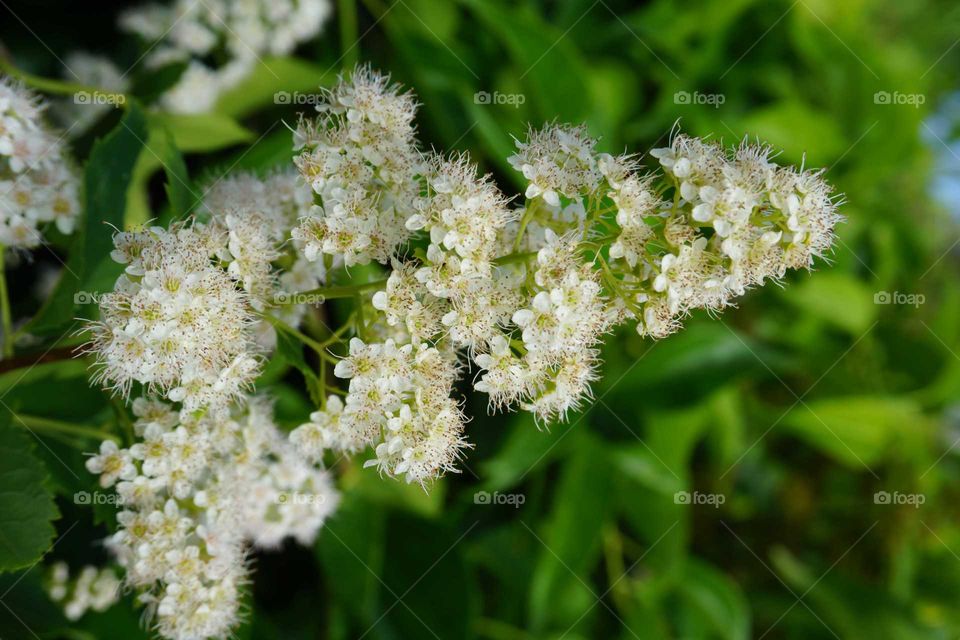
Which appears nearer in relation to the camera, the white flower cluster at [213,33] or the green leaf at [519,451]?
the green leaf at [519,451]

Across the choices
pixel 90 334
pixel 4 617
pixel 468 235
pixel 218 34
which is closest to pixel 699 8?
pixel 218 34

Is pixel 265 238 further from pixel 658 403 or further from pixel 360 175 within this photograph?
pixel 658 403

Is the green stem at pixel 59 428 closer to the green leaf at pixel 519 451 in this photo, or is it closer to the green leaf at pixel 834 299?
the green leaf at pixel 519 451

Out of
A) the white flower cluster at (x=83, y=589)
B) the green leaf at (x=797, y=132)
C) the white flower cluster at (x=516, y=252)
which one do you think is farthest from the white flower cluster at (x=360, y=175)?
the green leaf at (x=797, y=132)

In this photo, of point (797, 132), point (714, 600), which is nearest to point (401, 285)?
point (714, 600)

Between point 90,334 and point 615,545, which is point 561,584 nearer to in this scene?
point 615,545

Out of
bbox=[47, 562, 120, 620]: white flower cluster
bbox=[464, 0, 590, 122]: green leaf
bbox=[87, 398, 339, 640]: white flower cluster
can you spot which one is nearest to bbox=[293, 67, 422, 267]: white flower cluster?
bbox=[87, 398, 339, 640]: white flower cluster

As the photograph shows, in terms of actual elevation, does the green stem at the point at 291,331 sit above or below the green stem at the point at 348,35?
below
